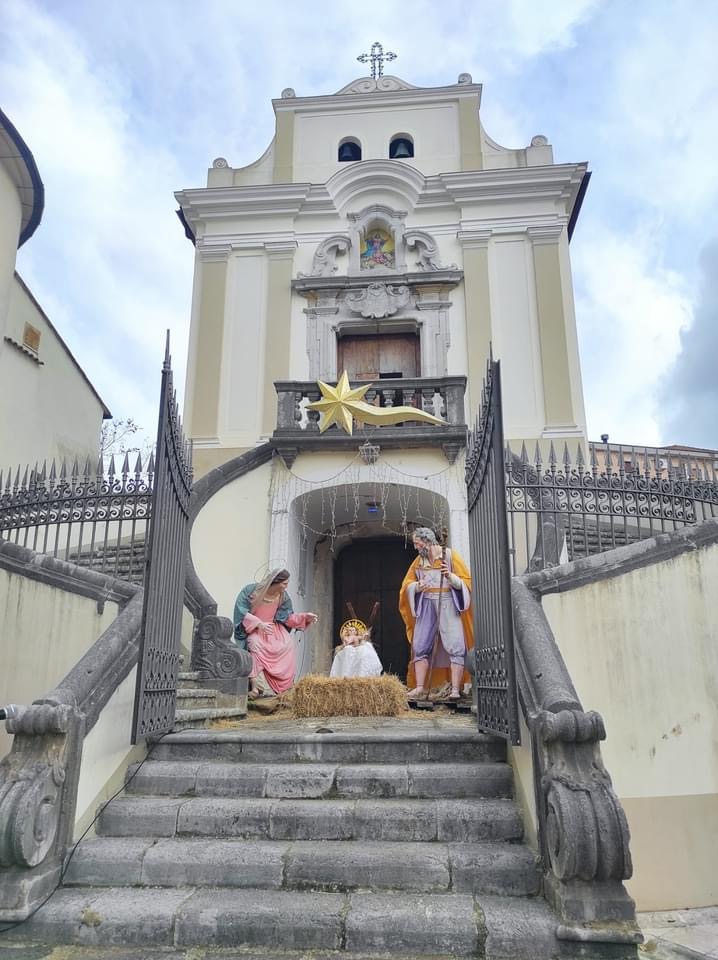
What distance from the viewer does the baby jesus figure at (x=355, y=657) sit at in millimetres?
9086

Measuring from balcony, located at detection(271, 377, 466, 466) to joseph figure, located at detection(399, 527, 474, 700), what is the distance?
3109 millimetres

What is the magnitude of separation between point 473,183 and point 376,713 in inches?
452

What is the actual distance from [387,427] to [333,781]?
24.5ft

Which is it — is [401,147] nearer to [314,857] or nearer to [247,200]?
[247,200]

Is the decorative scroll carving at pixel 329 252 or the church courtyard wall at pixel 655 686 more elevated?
Result: the decorative scroll carving at pixel 329 252

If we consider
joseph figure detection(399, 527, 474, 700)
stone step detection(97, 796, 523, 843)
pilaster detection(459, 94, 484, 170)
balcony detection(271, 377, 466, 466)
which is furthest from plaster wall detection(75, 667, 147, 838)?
pilaster detection(459, 94, 484, 170)

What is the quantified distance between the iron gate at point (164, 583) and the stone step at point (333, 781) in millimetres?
396

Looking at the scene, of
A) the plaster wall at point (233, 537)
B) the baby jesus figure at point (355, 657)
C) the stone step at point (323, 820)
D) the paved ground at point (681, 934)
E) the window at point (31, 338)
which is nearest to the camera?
the paved ground at point (681, 934)

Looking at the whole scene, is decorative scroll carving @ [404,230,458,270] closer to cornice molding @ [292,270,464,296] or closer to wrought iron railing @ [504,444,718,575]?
cornice molding @ [292,270,464,296]

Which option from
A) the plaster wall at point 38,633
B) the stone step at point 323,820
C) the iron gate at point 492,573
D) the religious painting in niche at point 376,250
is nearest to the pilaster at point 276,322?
the religious painting in niche at point 376,250

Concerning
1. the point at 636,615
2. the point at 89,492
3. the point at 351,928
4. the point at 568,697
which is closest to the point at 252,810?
the point at 351,928

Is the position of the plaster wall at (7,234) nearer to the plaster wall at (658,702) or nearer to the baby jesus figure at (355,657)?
the baby jesus figure at (355,657)

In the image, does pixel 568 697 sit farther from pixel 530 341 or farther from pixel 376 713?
pixel 530 341

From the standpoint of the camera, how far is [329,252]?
15047mm
